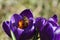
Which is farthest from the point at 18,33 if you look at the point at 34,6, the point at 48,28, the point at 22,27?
the point at 34,6

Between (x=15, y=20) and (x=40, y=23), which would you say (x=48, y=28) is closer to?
(x=40, y=23)

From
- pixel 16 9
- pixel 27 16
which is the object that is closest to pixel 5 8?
pixel 16 9

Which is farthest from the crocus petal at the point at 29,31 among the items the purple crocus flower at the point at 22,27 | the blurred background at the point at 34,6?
the blurred background at the point at 34,6

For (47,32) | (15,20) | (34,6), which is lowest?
(47,32)

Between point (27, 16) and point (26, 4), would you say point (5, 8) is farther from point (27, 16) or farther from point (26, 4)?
point (27, 16)

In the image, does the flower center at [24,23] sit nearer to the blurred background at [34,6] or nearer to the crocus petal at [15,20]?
the crocus petal at [15,20]

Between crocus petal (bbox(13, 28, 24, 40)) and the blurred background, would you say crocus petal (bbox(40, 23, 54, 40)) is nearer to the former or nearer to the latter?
crocus petal (bbox(13, 28, 24, 40))

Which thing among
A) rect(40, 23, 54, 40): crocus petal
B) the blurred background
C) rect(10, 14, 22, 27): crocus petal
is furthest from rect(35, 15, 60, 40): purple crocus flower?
the blurred background

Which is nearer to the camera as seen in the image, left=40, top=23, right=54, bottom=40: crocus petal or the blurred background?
left=40, top=23, right=54, bottom=40: crocus petal
